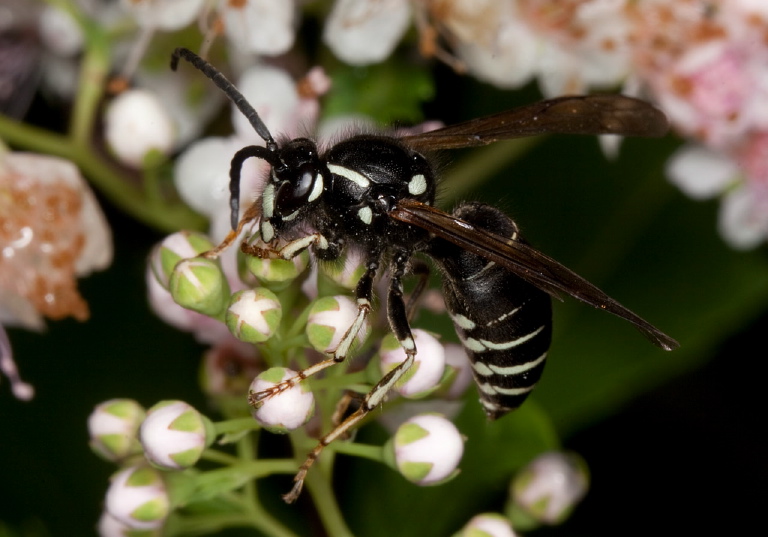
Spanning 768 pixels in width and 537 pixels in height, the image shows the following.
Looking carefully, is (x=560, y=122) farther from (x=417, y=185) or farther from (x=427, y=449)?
(x=427, y=449)

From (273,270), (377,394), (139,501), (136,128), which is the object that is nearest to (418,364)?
(377,394)

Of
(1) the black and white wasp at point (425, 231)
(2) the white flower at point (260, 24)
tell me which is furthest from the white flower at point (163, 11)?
(1) the black and white wasp at point (425, 231)

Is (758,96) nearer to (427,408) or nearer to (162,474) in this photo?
(427,408)

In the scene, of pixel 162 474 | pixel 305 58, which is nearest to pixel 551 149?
pixel 305 58

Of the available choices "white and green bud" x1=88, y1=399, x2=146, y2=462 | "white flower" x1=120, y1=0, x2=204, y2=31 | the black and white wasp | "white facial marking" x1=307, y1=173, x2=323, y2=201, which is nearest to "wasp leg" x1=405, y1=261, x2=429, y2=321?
the black and white wasp

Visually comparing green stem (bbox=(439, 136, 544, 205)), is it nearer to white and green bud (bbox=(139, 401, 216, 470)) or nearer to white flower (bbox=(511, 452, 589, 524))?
white flower (bbox=(511, 452, 589, 524))

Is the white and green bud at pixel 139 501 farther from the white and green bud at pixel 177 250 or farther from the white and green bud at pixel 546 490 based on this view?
the white and green bud at pixel 546 490

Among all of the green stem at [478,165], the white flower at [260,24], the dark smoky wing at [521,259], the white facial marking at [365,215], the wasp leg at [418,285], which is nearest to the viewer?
the dark smoky wing at [521,259]
